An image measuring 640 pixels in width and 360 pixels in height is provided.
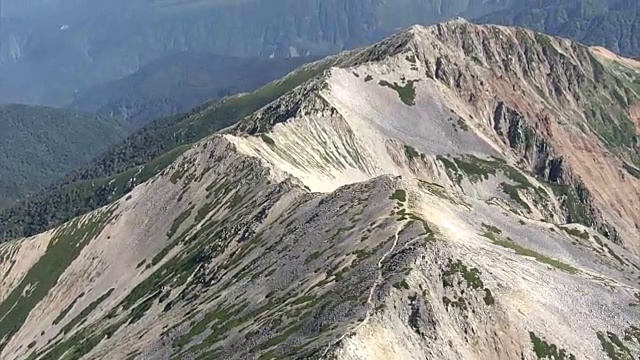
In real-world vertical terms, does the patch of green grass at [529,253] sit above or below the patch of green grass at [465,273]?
below

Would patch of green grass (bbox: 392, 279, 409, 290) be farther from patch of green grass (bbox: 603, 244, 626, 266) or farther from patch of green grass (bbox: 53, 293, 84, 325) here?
patch of green grass (bbox: 53, 293, 84, 325)

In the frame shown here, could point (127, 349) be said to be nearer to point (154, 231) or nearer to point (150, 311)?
point (150, 311)

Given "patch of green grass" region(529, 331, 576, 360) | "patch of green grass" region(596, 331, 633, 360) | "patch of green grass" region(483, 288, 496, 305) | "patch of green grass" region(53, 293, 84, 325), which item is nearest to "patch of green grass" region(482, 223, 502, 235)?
"patch of green grass" region(596, 331, 633, 360)

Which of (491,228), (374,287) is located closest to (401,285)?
(374,287)

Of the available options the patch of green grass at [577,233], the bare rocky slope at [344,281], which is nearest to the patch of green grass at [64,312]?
the bare rocky slope at [344,281]

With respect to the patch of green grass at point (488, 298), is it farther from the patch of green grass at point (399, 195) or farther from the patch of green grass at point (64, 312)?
the patch of green grass at point (64, 312)
